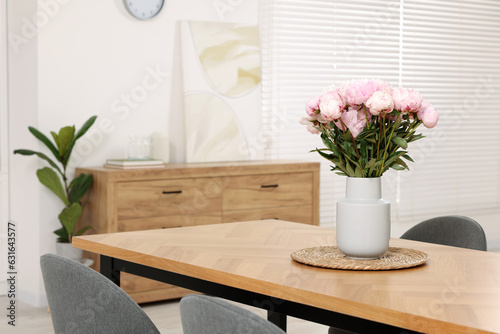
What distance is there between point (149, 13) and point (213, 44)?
1.75ft

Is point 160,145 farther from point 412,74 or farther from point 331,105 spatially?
point 331,105

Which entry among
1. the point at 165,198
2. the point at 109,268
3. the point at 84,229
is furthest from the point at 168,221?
the point at 109,268

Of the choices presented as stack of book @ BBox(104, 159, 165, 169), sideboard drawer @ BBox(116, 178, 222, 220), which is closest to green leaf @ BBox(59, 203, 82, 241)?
sideboard drawer @ BBox(116, 178, 222, 220)

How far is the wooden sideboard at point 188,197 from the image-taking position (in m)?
4.40

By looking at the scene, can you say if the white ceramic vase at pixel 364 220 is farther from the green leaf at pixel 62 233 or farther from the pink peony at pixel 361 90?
the green leaf at pixel 62 233

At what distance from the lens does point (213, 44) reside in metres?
5.19

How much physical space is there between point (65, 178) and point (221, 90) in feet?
4.60

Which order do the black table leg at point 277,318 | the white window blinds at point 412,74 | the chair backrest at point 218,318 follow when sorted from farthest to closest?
the white window blinds at point 412,74 → the black table leg at point 277,318 → the chair backrest at point 218,318

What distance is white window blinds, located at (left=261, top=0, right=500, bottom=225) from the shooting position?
223 inches

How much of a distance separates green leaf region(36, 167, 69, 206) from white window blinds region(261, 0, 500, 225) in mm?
1801

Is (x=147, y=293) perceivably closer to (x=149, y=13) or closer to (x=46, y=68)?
(x=46, y=68)

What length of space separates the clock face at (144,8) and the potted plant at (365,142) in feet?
9.93

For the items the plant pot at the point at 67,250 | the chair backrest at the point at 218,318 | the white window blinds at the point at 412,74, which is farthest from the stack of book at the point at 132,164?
the chair backrest at the point at 218,318

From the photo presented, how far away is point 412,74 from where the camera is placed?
255 inches
